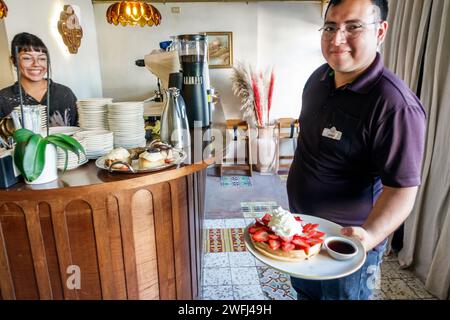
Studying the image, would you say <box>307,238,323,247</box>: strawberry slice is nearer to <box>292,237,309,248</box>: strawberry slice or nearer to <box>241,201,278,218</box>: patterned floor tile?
<box>292,237,309,248</box>: strawberry slice

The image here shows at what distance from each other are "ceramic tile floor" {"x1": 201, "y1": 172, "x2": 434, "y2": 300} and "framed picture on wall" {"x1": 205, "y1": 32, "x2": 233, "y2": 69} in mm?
2929

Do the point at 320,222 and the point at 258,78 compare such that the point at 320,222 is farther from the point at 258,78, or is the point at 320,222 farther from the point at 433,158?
the point at 258,78

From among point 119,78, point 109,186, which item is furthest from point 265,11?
point 109,186

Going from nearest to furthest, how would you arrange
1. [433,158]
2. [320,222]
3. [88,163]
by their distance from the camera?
[320,222] < [88,163] < [433,158]

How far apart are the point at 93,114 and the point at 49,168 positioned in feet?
1.76

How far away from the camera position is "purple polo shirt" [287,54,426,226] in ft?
3.54

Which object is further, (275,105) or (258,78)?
(275,105)

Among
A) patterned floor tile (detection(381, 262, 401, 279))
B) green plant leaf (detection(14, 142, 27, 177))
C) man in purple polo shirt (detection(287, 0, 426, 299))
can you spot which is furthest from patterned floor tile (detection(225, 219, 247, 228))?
green plant leaf (detection(14, 142, 27, 177))

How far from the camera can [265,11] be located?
16.4 ft

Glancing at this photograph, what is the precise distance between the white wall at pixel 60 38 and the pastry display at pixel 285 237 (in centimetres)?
299

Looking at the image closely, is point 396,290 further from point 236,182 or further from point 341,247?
point 236,182

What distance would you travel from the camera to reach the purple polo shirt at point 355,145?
3.54 feet

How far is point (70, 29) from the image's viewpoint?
393cm
